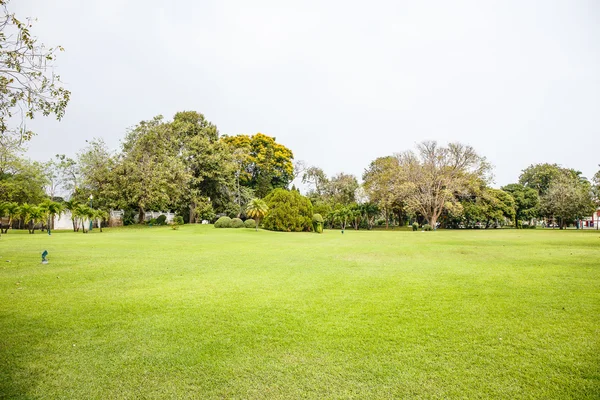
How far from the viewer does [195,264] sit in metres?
11.1

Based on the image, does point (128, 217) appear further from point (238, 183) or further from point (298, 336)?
point (298, 336)

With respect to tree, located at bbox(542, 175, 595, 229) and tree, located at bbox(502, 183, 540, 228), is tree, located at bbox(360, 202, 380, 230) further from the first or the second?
tree, located at bbox(542, 175, 595, 229)

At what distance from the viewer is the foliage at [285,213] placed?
3556 centimetres

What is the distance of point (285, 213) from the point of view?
117ft

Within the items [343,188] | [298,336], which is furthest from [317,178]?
[298,336]

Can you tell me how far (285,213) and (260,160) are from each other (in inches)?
693

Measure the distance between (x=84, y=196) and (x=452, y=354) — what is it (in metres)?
41.2

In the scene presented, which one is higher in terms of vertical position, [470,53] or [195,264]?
[470,53]

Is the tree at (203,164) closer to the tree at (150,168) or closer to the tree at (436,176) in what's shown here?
the tree at (150,168)

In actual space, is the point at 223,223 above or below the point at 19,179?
below

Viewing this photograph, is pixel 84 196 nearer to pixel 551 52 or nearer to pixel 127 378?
pixel 127 378

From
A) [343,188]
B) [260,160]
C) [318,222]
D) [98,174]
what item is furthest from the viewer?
[343,188]

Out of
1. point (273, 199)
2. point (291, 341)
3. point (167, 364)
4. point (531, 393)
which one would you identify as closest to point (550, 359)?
point (531, 393)

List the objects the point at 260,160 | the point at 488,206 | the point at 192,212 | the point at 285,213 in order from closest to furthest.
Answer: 1. the point at 285,213
2. the point at 192,212
3. the point at 488,206
4. the point at 260,160
